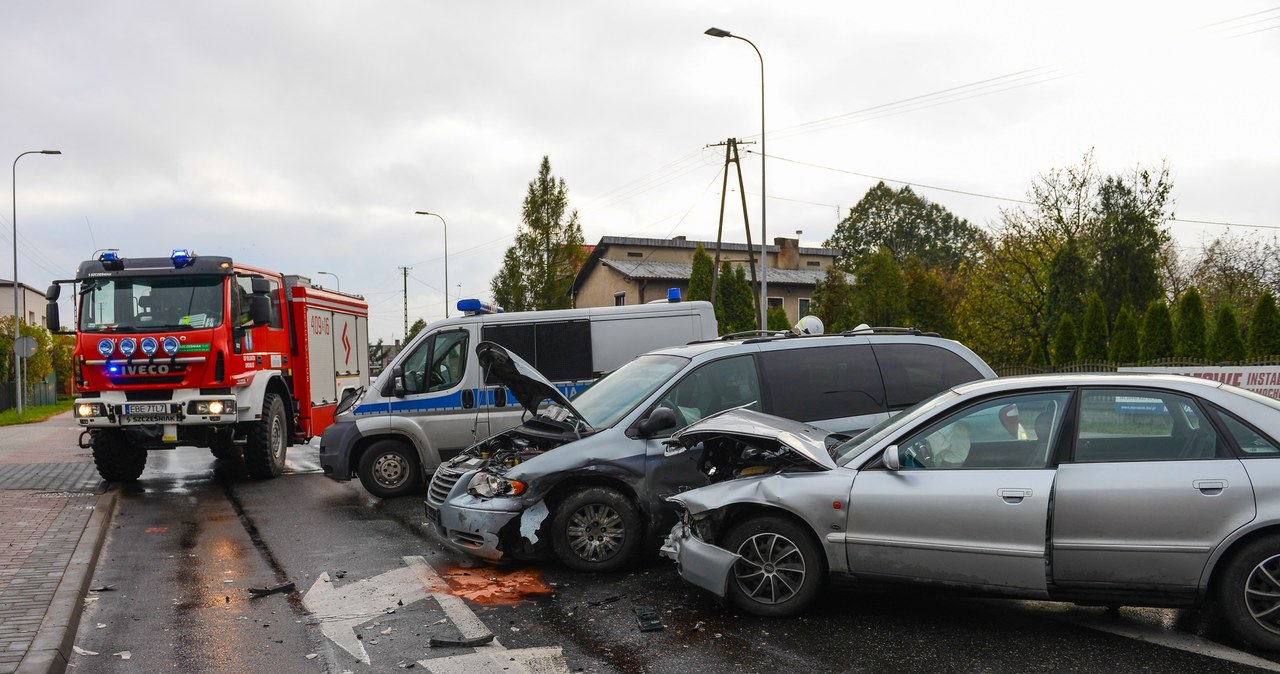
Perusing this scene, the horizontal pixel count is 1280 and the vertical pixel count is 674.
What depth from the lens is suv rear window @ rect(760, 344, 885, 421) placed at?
7.47 meters

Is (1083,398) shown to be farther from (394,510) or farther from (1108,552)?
(394,510)

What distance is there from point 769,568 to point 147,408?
9.45 metres

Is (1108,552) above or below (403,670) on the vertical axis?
above

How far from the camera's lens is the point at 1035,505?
509 centimetres

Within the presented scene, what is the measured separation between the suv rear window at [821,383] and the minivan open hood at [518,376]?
156 centimetres

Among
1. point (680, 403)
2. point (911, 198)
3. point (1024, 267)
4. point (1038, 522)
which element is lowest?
point (1038, 522)

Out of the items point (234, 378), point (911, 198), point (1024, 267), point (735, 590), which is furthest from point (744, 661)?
point (911, 198)

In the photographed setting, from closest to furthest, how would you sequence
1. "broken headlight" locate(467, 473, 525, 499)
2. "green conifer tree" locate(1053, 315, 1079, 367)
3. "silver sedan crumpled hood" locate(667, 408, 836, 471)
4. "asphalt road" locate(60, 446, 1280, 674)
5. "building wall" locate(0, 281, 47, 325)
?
"asphalt road" locate(60, 446, 1280, 674) < "silver sedan crumpled hood" locate(667, 408, 836, 471) < "broken headlight" locate(467, 473, 525, 499) < "green conifer tree" locate(1053, 315, 1079, 367) < "building wall" locate(0, 281, 47, 325)

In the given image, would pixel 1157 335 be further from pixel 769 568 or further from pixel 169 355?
pixel 169 355

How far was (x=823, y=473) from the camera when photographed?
563 cm

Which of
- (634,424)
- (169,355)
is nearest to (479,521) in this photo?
(634,424)

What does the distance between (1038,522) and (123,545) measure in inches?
306

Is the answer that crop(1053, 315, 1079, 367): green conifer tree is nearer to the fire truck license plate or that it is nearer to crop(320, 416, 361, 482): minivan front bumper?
crop(320, 416, 361, 482): minivan front bumper

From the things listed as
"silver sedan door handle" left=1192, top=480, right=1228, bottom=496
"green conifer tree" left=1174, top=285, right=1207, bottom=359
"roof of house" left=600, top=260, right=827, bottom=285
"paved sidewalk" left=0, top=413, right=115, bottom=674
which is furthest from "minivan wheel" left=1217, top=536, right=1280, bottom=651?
"roof of house" left=600, top=260, right=827, bottom=285
